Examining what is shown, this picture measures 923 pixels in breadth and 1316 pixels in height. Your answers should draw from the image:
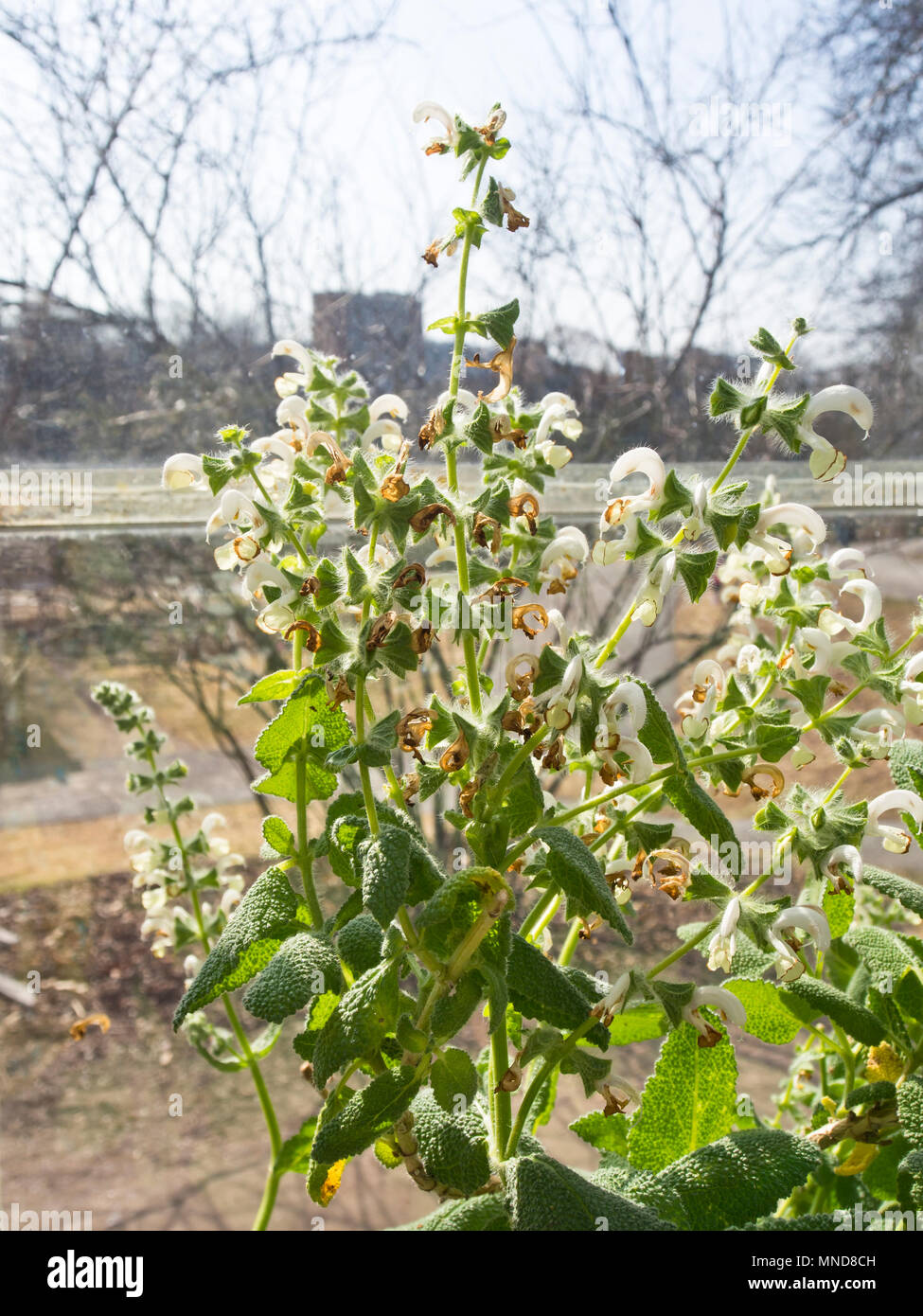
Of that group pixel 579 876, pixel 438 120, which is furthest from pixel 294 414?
pixel 579 876

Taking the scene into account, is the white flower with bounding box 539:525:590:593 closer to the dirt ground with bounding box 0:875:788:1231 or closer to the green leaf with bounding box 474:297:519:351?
the green leaf with bounding box 474:297:519:351

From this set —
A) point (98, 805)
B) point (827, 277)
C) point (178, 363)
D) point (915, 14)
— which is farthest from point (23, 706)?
point (915, 14)

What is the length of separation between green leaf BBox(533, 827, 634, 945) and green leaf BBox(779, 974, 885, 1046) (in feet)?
0.45

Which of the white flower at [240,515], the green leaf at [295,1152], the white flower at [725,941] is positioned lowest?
the green leaf at [295,1152]

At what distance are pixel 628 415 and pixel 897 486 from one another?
1.08 feet

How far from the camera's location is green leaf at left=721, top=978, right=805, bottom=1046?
468 millimetres

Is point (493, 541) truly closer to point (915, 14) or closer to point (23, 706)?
point (23, 706)

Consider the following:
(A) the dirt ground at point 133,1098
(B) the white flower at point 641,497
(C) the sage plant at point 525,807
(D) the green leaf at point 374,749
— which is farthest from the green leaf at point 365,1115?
(A) the dirt ground at point 133,1098

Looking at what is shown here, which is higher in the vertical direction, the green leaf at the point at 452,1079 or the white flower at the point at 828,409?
the white flower at the point at 828,409

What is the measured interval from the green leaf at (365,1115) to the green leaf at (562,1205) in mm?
57

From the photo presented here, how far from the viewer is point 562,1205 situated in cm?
35

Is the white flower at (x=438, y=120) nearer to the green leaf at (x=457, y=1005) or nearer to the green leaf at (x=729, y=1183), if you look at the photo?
the green leaf at (x=457, y=1005)

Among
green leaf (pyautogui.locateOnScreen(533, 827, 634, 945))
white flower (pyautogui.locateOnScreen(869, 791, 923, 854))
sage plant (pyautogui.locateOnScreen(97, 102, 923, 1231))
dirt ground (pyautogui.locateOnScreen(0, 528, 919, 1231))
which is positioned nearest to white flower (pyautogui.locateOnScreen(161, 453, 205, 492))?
sage plant (pyautogui.locateOnScreen(97, 102, 923, 1231))

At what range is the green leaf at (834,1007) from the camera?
44 centimetres
